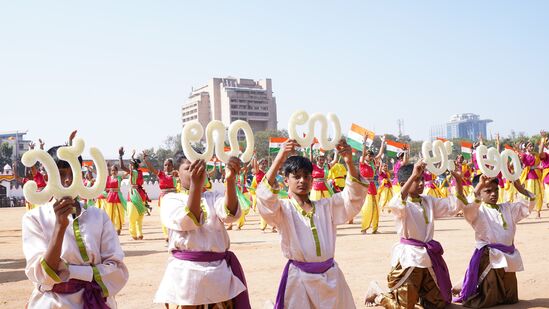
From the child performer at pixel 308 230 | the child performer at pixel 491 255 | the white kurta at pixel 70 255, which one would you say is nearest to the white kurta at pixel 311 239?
the child performer at pixel 308 230

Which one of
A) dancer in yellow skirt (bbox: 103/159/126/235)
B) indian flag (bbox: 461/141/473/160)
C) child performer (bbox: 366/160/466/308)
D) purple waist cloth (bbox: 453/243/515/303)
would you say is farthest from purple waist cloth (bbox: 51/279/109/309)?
indian flag (bbox: 461/141/473/160)

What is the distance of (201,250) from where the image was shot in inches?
178

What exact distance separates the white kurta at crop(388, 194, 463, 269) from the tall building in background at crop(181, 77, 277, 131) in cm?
12431

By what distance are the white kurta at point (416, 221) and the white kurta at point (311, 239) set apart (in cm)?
159

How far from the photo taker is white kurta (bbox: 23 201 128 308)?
142 inches

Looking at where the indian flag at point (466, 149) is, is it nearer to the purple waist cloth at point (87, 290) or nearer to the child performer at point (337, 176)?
the child performer at point (337, 176)

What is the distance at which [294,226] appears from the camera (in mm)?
5043

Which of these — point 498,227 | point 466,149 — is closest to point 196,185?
point 498,227

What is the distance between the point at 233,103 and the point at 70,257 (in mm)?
129777

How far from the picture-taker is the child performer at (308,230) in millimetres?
4949

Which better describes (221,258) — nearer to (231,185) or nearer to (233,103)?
(231,185)

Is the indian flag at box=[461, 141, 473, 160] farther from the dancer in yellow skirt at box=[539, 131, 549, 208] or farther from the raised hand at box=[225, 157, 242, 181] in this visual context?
the raised hand at box=[225, 157, 242, 181]

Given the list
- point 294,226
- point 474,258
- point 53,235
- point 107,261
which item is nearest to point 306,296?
point 294,226

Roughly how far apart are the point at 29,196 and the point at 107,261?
26.6 inches
